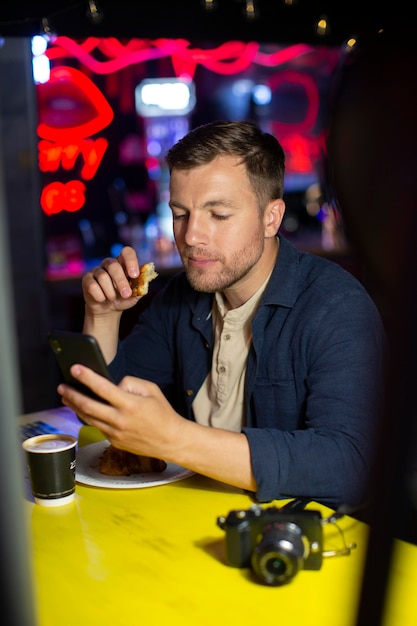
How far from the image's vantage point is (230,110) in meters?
6.26

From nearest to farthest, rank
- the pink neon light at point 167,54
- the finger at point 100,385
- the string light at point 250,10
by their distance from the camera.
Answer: the finger at point 100,385 < the string light at point 250,10 < the pink neon light at point 167,54

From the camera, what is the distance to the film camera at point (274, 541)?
3.82 ft

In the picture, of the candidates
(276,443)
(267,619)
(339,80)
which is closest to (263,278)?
(276,443)

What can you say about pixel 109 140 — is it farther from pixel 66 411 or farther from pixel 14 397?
pixel 14 397

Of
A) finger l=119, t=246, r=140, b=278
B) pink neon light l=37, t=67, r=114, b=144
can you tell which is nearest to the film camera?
finger l=119, t=246, r=140, b=278

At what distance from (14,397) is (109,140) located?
17.9ft

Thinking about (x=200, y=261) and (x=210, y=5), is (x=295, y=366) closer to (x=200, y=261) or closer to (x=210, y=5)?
(x=200, y=261)

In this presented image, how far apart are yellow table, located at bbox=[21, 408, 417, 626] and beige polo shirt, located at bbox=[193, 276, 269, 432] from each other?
0.47 metres

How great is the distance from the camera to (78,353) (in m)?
1.41

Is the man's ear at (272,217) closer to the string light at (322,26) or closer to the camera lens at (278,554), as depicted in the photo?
the camera lens at (278,554)

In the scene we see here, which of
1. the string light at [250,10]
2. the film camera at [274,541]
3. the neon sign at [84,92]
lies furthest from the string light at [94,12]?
the film camera at [274,541]

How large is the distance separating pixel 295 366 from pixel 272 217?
0.48 meters

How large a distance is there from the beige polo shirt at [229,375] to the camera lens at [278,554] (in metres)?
0.85

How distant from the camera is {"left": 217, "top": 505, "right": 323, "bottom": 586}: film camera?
1163 millimetres
